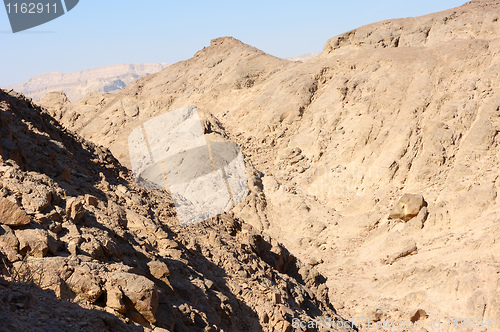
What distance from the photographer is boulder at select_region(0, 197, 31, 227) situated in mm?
5762

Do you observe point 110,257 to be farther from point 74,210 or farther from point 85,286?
point 85,286

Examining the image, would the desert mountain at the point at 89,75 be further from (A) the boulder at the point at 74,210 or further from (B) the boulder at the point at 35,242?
(B) the boulder at the point at 35,242

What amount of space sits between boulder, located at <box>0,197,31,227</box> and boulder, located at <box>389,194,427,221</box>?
13887 millimetres

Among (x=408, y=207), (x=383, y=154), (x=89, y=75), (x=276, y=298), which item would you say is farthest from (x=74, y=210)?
(x=89, y=75)

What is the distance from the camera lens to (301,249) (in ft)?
58.0

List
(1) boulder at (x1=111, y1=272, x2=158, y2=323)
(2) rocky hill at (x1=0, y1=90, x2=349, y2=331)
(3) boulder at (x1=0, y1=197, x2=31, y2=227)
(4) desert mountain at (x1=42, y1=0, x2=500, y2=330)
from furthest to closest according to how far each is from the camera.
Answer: (4) desert mountain at (x1=42, y1=0, x2=500, y2=330) < (3) boulder at (x1=0, y1=197, x2=31, y2=227) < (1) boulder at (x1=111, y1=272, x2=158, y2=323) < (2) rocky hill at (x1=0, y1=90, x2=349, y2=331)

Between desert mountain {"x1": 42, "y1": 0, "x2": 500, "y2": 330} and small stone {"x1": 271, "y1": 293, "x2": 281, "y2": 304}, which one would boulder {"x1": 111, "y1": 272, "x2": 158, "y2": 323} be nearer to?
small stone {"x1": 271, "y1": 293, "x2": 281, "y2": 304}

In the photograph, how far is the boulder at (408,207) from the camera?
54.8ft

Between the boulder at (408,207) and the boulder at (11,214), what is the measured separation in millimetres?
13887

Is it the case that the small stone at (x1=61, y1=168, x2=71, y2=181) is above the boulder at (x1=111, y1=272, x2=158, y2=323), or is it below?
above

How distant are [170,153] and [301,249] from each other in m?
7.51

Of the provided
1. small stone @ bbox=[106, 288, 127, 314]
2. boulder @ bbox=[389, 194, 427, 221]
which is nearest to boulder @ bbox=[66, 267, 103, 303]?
small stone @ bbox=[106, 288, 127, 314]

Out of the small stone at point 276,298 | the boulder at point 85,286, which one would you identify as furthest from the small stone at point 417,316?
the boulder at point 85,286

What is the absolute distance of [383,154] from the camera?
1952 centimetres
